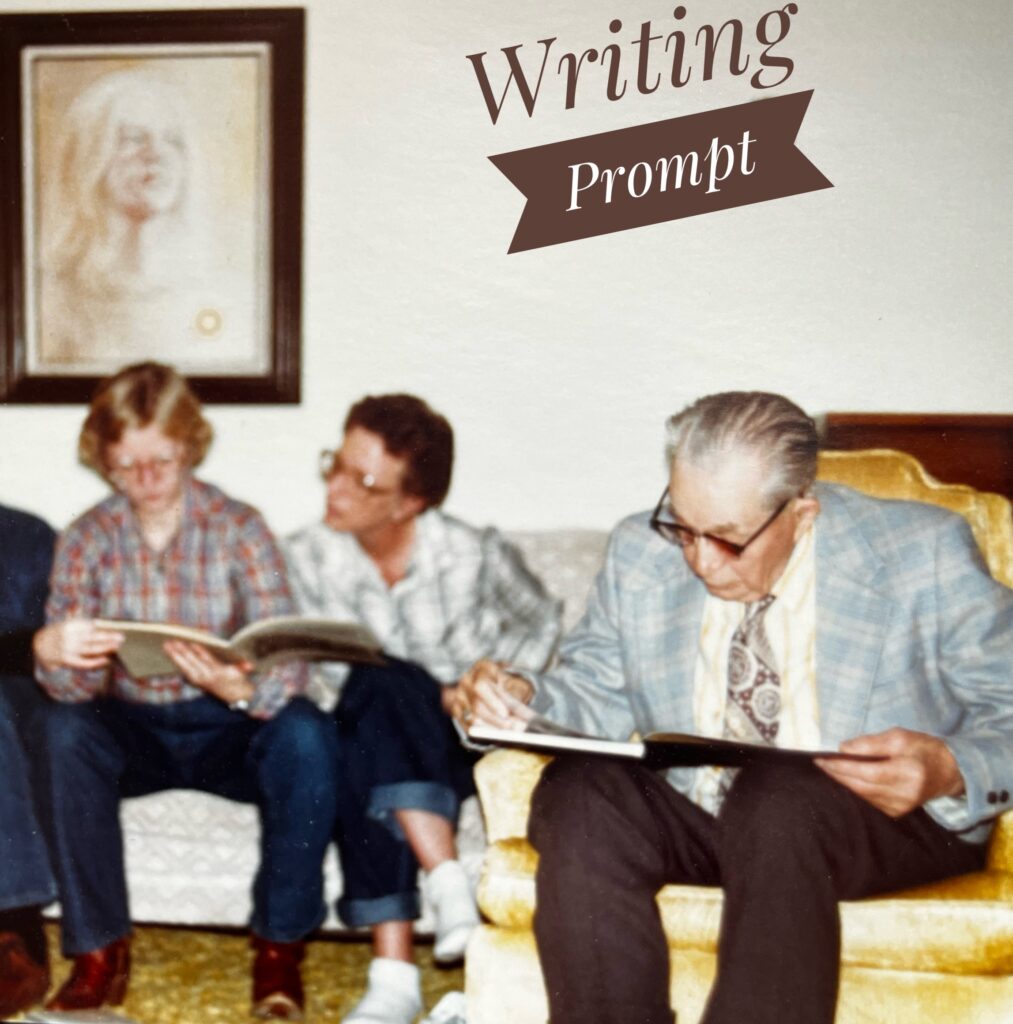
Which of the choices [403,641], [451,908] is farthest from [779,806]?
[403,641]

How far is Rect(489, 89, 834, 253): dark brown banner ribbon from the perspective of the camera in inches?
76.5

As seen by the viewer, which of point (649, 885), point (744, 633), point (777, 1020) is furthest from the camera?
point (744, 633)

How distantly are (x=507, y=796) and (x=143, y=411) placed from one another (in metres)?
1.06

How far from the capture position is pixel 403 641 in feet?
6.85

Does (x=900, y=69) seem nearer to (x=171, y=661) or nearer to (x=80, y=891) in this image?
(x=171, y=661)

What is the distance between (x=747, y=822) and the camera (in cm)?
132

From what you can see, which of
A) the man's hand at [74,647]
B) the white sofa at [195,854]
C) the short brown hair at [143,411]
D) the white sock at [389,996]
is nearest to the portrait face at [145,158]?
the short brown hair at [143,411]

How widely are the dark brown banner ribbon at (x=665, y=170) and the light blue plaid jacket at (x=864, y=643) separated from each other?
0.61 m

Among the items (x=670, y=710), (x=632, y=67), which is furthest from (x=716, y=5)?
(x=670, y=710)

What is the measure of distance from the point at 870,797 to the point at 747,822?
0.17 meters

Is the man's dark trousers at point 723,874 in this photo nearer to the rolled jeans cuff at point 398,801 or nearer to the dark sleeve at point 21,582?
the rolled jeans cuff at point 398,801

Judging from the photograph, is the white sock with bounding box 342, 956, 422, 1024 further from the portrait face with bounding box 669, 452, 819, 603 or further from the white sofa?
A: the portrait face with bounding box 669, 452, 819, 603

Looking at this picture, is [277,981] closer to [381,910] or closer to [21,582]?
[381,910]

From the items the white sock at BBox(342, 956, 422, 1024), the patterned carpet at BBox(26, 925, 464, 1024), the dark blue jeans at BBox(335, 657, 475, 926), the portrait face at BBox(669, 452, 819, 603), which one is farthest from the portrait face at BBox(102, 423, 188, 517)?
the portrait face at BBox(669, 452, 819, 603)
